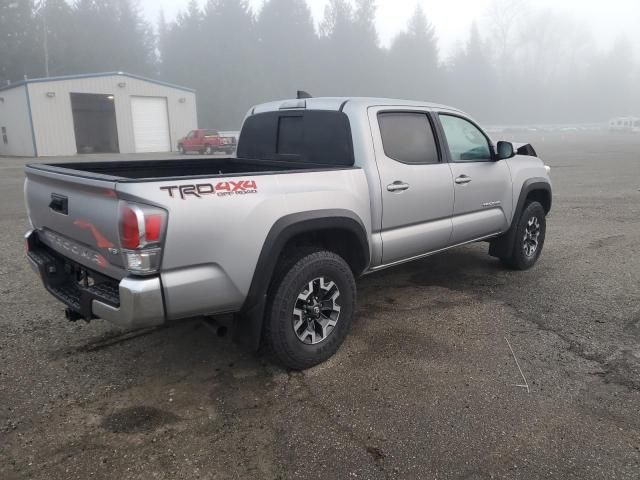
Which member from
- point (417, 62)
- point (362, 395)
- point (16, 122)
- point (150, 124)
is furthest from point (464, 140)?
point (417, 62)

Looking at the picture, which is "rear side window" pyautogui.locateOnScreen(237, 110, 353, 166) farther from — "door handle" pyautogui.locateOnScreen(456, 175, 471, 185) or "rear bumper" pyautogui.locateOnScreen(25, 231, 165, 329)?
"rear bumper" pyautogui.locateOnScreen(25, 231, 165, 329)

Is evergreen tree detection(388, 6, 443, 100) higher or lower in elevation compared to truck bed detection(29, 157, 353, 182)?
higher

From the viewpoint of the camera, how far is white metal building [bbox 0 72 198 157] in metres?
26.7

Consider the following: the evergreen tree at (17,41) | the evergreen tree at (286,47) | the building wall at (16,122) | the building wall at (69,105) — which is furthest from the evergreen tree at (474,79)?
the building wall at (16,122)

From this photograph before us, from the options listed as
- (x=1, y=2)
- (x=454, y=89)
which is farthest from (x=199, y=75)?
(x=454, y=89)

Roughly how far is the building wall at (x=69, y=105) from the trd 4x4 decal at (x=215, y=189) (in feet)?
91.0

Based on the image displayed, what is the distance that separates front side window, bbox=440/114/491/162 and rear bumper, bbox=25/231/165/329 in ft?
10.1

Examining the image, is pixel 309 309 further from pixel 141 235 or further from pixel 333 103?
pixel 333 103

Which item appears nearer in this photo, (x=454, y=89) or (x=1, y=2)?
(x=1, y=2)

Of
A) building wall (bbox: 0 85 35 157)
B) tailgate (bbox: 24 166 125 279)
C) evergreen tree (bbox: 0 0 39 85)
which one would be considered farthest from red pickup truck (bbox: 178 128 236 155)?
evergreen tree (bbox: 0 0 39 85)

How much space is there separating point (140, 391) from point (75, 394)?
40cm

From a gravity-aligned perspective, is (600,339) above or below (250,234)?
below

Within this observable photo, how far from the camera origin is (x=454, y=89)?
9231 cm

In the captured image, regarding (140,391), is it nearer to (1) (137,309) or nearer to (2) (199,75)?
(1) (137,309)
